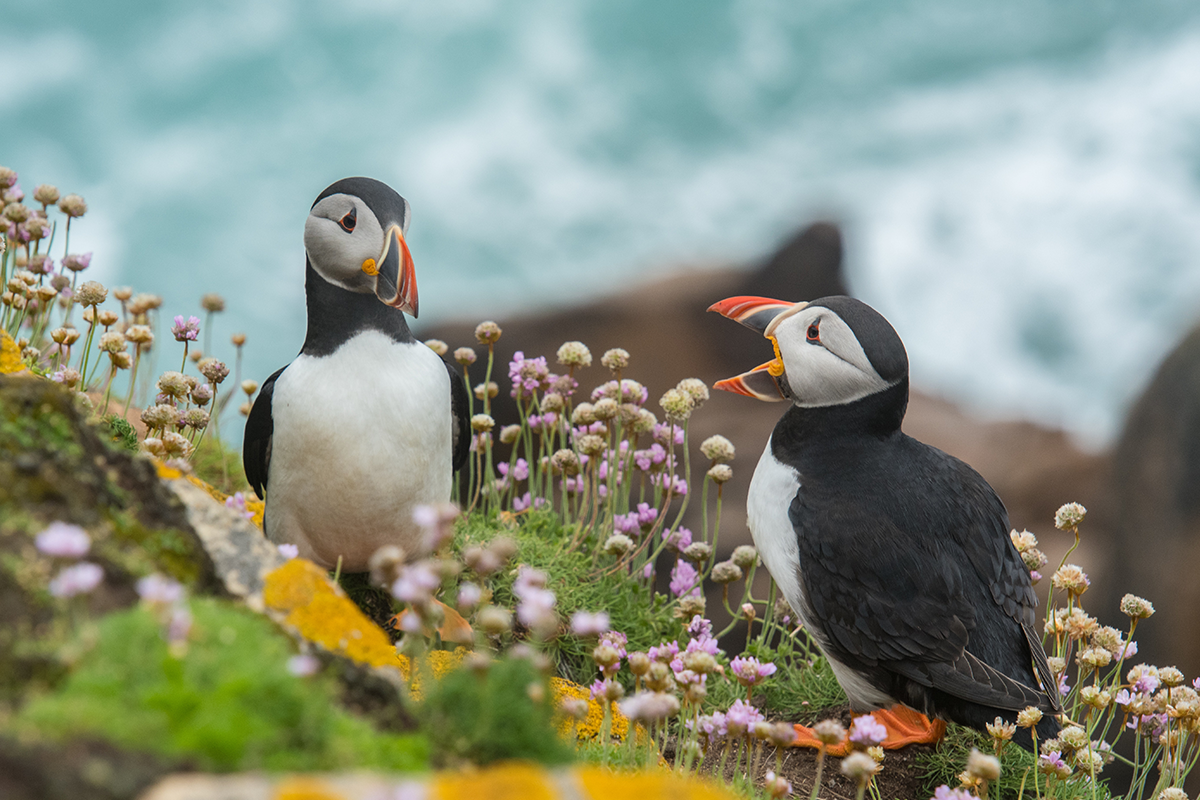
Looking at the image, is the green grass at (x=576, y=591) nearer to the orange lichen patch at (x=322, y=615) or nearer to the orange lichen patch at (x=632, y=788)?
the orange lichen patch at (x=322, y=615)

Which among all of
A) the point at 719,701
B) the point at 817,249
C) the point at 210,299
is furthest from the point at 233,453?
the point at 817,249

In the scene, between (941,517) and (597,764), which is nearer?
(597,764)

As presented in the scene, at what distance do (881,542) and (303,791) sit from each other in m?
2.64

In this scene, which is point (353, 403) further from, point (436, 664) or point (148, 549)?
point (148, 549)

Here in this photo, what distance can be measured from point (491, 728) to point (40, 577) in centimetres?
80

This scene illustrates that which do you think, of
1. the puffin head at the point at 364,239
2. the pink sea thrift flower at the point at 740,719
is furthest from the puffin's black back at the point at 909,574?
the puffin head at the point at 364,239

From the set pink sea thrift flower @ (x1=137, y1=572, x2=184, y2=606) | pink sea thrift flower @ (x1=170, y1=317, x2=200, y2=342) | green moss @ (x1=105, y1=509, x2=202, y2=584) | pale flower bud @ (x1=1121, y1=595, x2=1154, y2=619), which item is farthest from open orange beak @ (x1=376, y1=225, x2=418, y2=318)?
pale flower bud @ (x1=1121, y1=595, x2=1154, y2=619)

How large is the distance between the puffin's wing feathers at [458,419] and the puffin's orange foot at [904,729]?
1746 millimetres

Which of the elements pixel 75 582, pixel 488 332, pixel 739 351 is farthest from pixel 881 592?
pixel 739 351

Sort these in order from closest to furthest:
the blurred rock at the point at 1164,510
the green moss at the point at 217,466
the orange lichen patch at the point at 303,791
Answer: the orange lichen patch at the point at 303,791 < the green moss at the point at 217,466 < the blurred rock at the point at 1164,510

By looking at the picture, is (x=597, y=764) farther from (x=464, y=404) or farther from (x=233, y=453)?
(x=233, y=453)

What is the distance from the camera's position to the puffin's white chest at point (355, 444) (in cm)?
350

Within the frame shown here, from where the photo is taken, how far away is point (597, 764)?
269 cm

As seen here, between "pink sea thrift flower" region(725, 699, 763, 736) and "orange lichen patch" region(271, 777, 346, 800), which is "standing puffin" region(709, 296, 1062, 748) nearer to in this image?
"pink sea thrift flower" region(725, 699, 763, 736)
